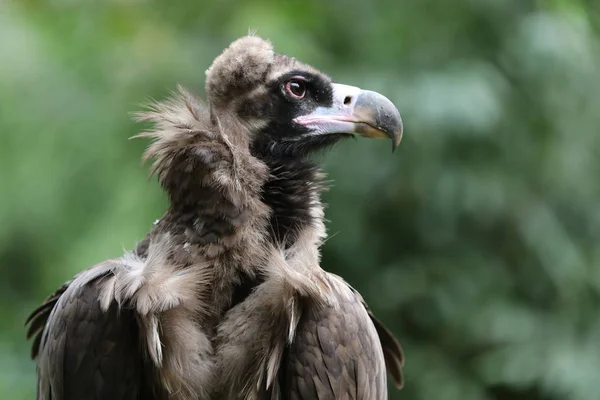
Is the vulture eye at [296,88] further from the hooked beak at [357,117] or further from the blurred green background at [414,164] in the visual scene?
the blurred green background at [414,164]

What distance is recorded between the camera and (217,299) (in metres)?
2.55

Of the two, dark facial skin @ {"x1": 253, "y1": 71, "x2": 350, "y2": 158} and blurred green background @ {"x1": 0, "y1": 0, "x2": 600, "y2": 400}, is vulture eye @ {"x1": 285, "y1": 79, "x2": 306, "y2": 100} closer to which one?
dark facial skin @ {"x1": 253, "y1": 71, "x2": 350, "y2": 158}

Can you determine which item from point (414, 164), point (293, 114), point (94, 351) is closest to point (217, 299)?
point (94, 351)

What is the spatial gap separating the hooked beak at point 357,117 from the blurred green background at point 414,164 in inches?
67.9

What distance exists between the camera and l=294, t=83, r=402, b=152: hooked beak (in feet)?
9.26

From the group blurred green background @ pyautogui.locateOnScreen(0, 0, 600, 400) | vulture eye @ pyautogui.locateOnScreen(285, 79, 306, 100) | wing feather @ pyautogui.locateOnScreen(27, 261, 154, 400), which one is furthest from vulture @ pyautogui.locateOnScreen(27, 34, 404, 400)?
blurred green background @ pyautogui.locateOnScreen(0, 0, 600, 400)

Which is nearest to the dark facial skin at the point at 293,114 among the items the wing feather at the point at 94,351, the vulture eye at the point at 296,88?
the vulture eye at the point at 296,88

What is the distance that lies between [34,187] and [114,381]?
8.41ft

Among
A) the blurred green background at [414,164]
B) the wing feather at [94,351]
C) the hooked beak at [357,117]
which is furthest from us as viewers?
the blurred green background at [414,164]

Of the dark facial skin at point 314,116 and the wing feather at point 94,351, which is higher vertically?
the dark facial skin at point 314,116

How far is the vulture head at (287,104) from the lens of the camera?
9.33 feet

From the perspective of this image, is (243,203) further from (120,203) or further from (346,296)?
(120,203)

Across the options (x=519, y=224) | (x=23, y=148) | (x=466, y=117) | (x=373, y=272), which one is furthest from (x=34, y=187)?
(x=519, y=224)

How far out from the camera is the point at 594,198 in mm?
5344
